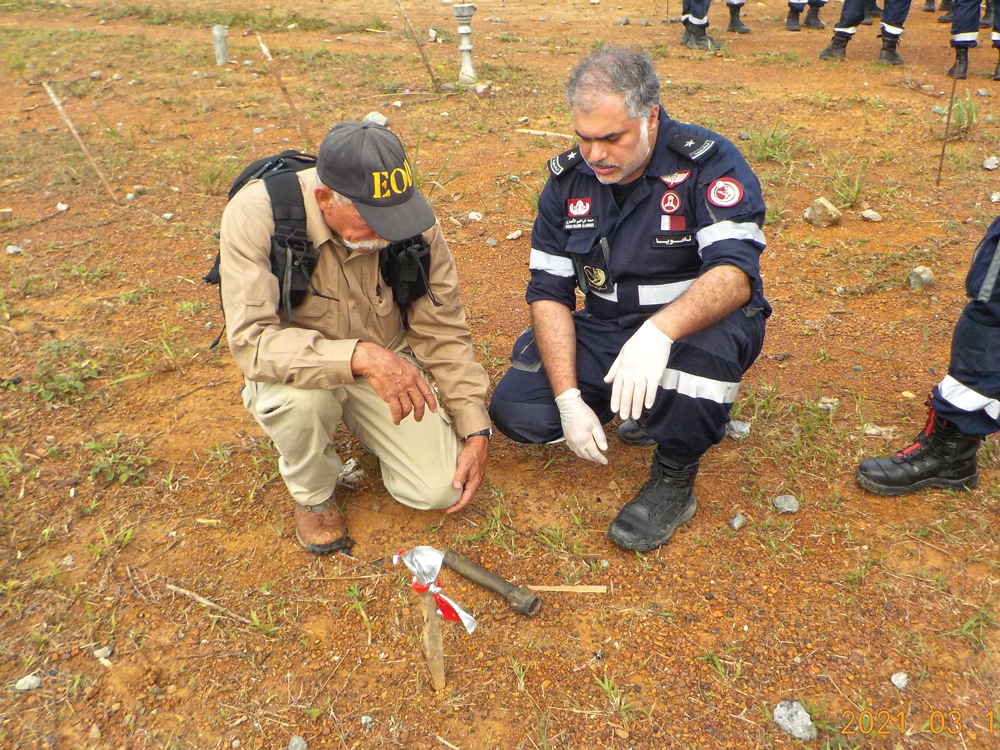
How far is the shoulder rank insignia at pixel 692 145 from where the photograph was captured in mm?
2363

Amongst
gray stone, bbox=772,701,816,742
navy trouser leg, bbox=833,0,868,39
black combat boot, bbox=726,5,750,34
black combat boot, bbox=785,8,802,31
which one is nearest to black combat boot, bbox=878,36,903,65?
navy trouser leg, bbox=833,0,868,39

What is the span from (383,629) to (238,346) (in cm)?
91

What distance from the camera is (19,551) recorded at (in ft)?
8.07

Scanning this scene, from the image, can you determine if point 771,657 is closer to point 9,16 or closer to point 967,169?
point 967,169

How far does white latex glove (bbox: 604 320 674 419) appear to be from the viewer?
2201mm

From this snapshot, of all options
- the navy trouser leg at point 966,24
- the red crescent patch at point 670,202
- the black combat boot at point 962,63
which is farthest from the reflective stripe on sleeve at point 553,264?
the navy trouser leg at point 966,24

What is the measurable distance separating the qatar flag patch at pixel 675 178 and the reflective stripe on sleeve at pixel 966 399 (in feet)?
3.47

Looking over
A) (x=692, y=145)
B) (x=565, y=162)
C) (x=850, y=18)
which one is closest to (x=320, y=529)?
(x=565, y=162)

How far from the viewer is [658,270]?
8.13 feet

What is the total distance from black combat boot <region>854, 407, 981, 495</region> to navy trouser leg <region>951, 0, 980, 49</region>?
520cm

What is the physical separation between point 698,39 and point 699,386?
6.70 meters

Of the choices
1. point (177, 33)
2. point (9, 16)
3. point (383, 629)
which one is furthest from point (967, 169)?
point (9, 16)

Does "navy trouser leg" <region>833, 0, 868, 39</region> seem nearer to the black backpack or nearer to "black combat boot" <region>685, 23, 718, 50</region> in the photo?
"black combat boot" <region>685, 23, 718, 50</region>

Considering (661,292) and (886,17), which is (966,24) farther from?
(661,292)
